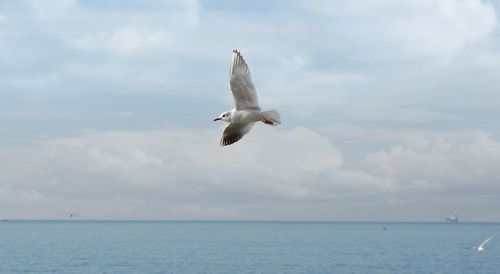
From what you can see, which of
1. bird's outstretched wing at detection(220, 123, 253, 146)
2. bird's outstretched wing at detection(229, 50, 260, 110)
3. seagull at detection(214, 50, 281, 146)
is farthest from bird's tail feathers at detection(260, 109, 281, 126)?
bird's outstretched wing at detection(220, 123, 253, 146)

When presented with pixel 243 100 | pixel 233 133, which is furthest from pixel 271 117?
pixel 233 133

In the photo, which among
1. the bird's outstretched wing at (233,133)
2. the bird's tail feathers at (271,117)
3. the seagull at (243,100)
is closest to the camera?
the bird's tail feathers at (271,117)

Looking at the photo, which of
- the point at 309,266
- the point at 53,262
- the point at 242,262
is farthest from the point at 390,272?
the point at 53,262

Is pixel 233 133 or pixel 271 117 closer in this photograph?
pixel 271 117

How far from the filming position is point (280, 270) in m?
106

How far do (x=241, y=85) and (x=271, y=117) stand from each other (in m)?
0.94

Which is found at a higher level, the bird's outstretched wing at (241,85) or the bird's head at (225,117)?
the bird's outstretched wing at (241,85)

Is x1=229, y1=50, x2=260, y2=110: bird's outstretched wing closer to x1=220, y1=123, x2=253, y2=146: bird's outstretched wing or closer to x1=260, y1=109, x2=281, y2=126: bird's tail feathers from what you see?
x1=260, y1=109, x2=281, y2=126: bird's tail feathers

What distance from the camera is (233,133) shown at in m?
16.5

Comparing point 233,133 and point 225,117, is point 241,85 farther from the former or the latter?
point 233,133

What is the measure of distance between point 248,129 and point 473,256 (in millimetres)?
139844

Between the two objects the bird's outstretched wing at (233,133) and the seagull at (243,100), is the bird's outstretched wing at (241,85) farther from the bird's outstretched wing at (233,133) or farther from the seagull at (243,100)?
the bird's outstretched wing at (233,133)

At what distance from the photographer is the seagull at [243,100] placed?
49.6 ft

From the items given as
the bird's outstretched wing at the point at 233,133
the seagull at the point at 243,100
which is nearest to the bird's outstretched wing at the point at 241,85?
the seagull at the point at 243,100
